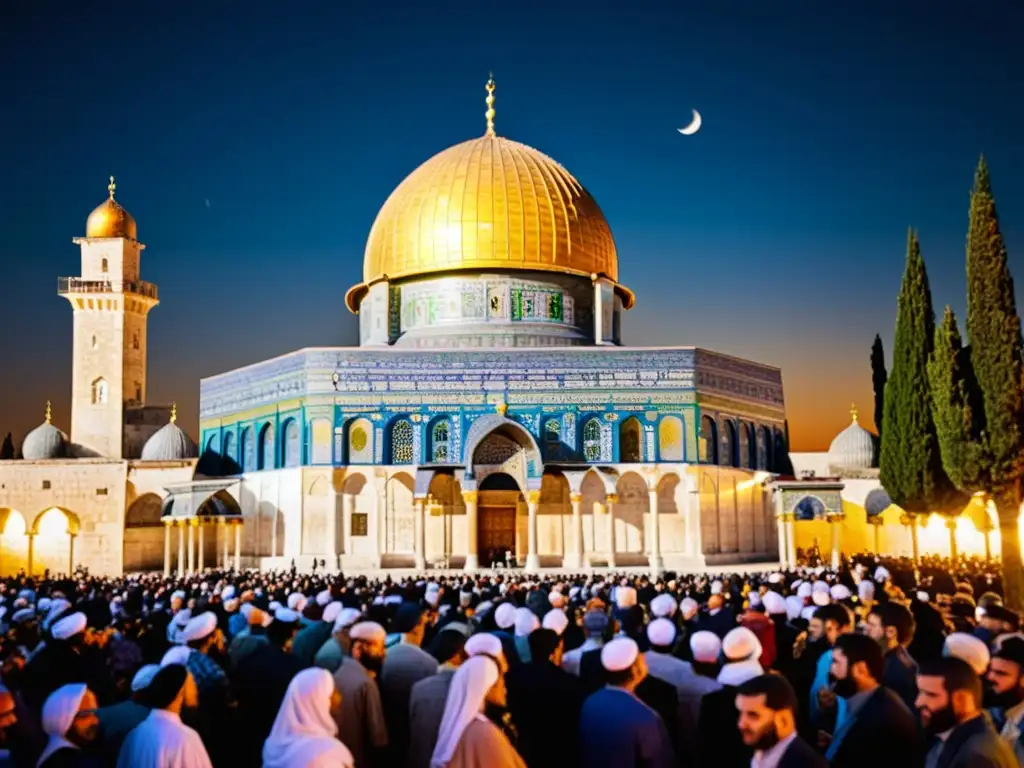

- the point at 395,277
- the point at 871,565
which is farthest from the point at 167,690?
the point at 395,277

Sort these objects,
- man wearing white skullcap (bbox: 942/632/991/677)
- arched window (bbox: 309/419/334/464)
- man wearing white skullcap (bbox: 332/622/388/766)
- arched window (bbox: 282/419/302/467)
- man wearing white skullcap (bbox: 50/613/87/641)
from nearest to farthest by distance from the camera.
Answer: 1. man wearing white skullcap (bbox: 942/632/991/677)
2. man wearing white skullcap (bbox: 332/622/388/766)
3. man wearing white skullcap (bbox: 50/613/87/641)
4. arched window (bbox: 309/419/334/464)
5. arched window (bbox: 282/419/302/467)

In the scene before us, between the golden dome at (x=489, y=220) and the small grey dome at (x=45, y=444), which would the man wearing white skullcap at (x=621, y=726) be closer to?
the golden dome at (x=489, y=220)

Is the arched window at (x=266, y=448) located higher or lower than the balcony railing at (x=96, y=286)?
lower

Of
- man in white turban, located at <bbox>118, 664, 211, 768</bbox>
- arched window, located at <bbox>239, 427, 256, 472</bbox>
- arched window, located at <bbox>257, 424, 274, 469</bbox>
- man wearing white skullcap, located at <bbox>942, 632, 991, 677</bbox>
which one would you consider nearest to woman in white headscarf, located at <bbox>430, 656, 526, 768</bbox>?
man in white turban, located at <bbox>118, 664, 211, 768</bbox>

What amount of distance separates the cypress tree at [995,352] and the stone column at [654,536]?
12219mm

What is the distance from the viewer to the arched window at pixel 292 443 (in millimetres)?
29859

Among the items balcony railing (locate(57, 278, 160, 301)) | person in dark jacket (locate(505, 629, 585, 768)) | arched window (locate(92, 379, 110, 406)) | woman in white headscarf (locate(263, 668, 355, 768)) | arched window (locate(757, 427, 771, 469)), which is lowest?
person in dark jacket (locate(505, 629, 585, 768))

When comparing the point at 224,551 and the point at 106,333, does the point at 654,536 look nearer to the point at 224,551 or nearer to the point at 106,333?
the point at 224,551

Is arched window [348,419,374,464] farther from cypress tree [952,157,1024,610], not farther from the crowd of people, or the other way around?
the crowd of people

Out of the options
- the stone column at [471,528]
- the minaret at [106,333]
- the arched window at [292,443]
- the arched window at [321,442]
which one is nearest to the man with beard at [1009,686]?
the stone column at [471,528]

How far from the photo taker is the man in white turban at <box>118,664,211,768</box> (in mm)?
4164

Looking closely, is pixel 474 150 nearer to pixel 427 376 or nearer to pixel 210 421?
pixel 427 376

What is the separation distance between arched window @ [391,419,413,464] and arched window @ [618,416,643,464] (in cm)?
554

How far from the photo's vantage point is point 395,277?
33969 millimetres
